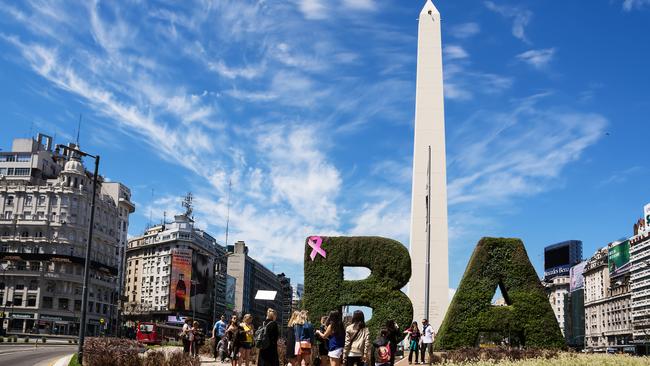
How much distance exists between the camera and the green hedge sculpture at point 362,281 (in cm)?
2330

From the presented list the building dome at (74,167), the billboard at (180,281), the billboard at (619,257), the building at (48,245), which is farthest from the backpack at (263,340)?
the billboard at (619,257)

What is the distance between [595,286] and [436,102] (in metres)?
123

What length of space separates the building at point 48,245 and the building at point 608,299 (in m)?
86.3

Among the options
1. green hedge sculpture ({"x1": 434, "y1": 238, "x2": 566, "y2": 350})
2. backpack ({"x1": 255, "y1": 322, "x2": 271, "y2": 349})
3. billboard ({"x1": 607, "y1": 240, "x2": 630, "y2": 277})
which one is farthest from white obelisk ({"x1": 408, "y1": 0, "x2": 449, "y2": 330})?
billboard ({"x1": 607, "y1": 240, "x2": 630, "y2": 277})

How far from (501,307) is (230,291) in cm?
13459

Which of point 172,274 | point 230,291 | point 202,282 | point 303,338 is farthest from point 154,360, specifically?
point 230,291

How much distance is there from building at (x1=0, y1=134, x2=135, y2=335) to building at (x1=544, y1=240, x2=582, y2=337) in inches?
4400

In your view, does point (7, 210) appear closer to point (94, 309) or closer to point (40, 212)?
point (40, 212)

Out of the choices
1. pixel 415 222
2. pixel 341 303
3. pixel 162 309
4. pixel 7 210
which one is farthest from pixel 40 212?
pixel 341 303

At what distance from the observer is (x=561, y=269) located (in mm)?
172875

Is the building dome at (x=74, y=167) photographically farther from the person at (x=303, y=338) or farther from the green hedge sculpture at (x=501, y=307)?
the person at (x=303, y=338)

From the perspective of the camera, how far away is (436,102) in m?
43.0

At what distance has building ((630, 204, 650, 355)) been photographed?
113875 mm

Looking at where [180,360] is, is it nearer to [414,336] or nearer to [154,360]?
[154,360]
